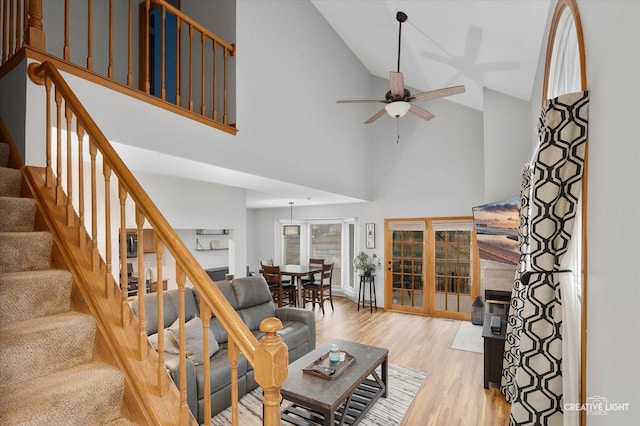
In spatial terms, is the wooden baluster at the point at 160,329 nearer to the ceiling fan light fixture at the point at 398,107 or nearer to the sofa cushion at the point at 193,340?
the sofa cushion at the point at 193,340

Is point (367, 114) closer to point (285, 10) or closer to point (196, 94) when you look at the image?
point (285, 10)

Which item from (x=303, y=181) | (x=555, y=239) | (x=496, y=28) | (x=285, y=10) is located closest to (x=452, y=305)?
(x=303, y=181)

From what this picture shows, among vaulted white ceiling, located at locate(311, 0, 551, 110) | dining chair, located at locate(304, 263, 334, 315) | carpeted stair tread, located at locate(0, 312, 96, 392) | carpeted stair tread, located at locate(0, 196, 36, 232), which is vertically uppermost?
vaulted white ceiling, located at locate(311, 0, 551, 110)

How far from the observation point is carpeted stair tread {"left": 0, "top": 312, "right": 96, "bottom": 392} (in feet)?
4.37

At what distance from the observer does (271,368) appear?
1112mm

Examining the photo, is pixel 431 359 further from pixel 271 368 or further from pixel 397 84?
pixel 271 368

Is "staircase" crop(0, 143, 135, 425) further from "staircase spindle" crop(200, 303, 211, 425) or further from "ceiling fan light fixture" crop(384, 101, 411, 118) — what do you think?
"ceiling fan light fixture" crop(384, 101, 411, 118)

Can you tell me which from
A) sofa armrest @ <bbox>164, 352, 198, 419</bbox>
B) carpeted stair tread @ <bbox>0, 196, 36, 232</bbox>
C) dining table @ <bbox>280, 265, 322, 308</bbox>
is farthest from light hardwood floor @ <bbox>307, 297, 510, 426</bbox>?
carpeted stair tread @ <bbox>0, 196, 36, 232</bbox>

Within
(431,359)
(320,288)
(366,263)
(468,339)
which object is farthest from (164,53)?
(468,339)

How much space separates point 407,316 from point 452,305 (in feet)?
2.76

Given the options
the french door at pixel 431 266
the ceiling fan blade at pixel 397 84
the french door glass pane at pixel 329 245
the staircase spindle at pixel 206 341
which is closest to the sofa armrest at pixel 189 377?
the staircase spindle at pixel 206 341

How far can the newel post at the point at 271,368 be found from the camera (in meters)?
1.12

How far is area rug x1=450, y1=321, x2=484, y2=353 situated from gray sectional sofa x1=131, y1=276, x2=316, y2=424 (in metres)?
2.11

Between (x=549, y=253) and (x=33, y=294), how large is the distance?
2.42 meters
